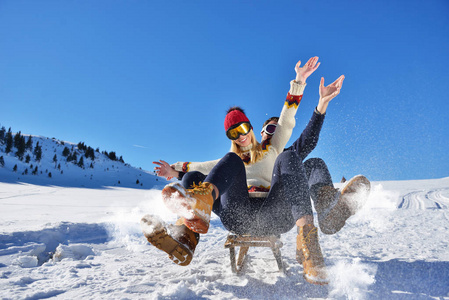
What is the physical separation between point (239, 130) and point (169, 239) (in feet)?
3.69

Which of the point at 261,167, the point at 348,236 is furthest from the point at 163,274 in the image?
the point at 348,236

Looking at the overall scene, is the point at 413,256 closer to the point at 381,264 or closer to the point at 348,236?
the point at 381,264

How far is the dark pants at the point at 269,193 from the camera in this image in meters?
1.62

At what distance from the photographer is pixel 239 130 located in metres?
2.21

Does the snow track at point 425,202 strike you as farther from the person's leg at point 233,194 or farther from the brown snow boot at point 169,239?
the brown snow boot at point 169,239

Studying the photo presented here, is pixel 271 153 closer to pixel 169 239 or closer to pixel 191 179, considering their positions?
pixel 191 179

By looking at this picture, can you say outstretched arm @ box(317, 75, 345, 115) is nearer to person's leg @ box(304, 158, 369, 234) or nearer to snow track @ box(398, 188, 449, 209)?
person's leg @ box(304, 158, 369, 234)

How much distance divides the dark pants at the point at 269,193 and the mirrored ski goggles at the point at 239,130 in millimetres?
493

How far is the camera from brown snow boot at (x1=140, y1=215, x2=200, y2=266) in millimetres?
1414

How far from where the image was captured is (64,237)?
3.03 m

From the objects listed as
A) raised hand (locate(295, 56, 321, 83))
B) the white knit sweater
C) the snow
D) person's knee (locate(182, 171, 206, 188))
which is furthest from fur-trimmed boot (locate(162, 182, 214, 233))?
raised hand (locate(295, 56, 321, 83))

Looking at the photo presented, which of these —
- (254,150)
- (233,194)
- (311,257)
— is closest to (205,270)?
(233,194)

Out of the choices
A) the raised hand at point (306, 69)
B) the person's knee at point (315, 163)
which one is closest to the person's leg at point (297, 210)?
the person's knee at point (315, 163)

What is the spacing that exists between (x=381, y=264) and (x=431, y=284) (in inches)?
Result: 19.1
